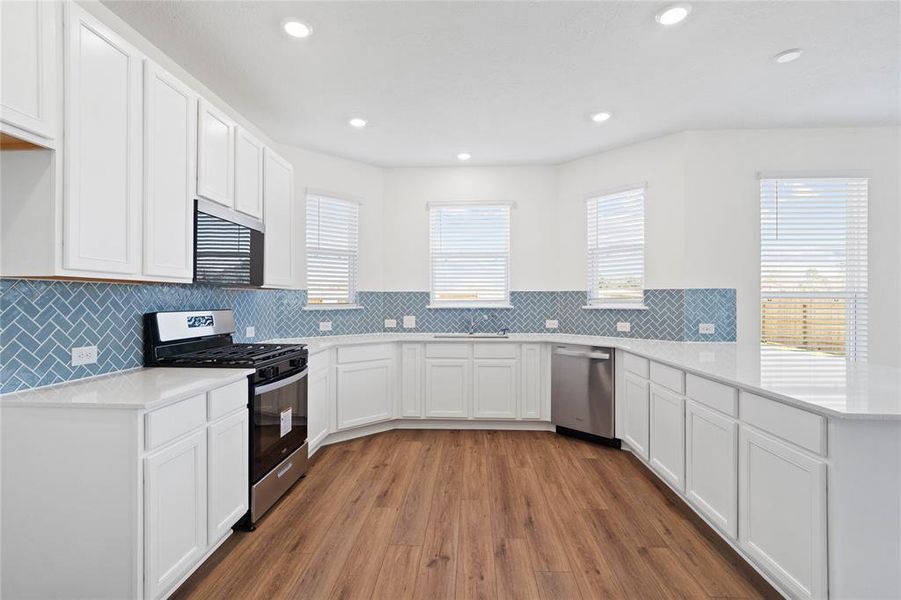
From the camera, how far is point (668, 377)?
269cm

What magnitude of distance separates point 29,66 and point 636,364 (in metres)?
3.78

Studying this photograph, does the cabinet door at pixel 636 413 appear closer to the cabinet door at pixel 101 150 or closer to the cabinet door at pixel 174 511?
the cabinet door at pixel 174 511

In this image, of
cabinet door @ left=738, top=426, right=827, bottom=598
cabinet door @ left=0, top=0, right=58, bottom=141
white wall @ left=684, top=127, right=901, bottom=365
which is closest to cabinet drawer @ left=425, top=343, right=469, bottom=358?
white wall @ left=684, top=127, right=901, bottom=365

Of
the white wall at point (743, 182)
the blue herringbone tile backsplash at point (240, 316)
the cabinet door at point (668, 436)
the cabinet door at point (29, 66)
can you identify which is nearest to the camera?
the cabinet door at point (29, 66)

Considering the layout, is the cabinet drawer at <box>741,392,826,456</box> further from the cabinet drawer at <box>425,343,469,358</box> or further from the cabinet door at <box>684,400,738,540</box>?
the cabinet drawer at <box>425,343,469,358</box>

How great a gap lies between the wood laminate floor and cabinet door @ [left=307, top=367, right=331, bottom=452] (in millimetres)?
223

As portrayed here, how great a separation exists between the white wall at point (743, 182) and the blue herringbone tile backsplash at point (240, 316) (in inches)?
7.3

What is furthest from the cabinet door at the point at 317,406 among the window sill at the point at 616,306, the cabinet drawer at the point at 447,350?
the window sill at the point at 616,306

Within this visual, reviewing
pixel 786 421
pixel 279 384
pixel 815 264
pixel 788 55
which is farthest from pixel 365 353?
pixel 815 264

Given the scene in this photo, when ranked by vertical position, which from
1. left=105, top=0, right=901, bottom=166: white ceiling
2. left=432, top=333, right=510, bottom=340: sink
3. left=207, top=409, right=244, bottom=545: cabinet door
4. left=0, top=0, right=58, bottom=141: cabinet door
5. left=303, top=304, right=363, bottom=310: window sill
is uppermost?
left=105, top=0, right=901, bottom=166: white ceiling

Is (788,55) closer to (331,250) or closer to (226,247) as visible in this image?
(226,247)

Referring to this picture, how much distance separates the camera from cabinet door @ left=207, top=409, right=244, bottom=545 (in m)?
1.95

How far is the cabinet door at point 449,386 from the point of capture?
402cm

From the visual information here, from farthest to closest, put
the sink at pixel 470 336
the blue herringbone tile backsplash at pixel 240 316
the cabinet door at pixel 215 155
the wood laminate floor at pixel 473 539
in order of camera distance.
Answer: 1. the sink at pixel 470 336
2. the cabinet door at pixel 215 155
3. the wood laminate floor at pixel 473 539
4. the blue herringbone tile backsplash at pixel 240 316
